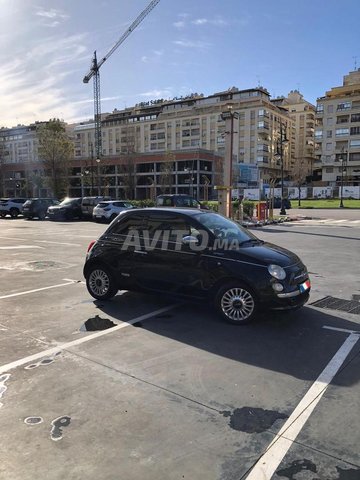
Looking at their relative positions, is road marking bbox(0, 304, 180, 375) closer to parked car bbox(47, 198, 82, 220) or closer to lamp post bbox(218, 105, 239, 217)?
lamp post bbox(218, 105, 239, 217)

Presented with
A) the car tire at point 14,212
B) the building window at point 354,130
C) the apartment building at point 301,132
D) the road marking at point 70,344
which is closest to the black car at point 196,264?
the road marking at point 70,344

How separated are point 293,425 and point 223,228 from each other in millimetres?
3677

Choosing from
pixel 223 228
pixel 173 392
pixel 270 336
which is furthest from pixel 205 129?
pixel 173 392

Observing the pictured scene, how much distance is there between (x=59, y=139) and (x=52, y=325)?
53408 mm

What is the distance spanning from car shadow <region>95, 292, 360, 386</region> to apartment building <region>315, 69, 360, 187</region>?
9011 centimetres

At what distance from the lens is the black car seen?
18.9 ft

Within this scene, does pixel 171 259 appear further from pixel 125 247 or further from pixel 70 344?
pixel 70 344

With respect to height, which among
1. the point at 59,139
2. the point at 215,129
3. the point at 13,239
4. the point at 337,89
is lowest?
the point at 13,239

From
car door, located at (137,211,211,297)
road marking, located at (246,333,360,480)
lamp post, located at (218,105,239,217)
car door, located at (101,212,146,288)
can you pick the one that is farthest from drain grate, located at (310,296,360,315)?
lamp post, located at (218,105,239,217)

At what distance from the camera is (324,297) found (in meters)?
7.41

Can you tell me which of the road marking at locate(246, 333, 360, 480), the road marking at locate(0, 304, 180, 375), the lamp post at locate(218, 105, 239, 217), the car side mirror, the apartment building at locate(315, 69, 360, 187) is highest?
the apartment building at locate(315, 69, 360, 187)

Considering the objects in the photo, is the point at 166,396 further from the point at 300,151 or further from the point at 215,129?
the point at 300,151

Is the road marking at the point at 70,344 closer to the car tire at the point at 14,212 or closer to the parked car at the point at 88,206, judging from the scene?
the parked car at the point at 88,206

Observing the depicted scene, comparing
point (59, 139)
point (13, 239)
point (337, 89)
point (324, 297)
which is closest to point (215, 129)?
point (337, 89)
